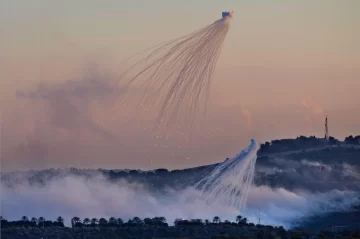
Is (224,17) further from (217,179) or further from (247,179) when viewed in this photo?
(217,179)

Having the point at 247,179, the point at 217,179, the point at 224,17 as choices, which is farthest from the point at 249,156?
the point at 224,17

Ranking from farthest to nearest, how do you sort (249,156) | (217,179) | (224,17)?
(217,179)
(249,156)
(224,17)

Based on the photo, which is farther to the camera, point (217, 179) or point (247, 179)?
point (217, 179)

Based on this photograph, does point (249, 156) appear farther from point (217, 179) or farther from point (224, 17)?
point (224, 17)

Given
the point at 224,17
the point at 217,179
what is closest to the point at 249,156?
the point at 217,179

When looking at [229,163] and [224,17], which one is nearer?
[224,17]

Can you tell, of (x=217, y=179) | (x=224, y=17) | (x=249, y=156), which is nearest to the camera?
(x=224, y=17)

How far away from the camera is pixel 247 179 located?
163 meters

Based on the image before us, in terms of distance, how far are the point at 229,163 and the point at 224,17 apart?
48.0 m

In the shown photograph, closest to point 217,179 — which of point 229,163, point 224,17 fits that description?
point 229,163

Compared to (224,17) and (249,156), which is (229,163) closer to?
(249,156)

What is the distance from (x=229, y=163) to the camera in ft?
550

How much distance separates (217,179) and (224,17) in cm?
5951
